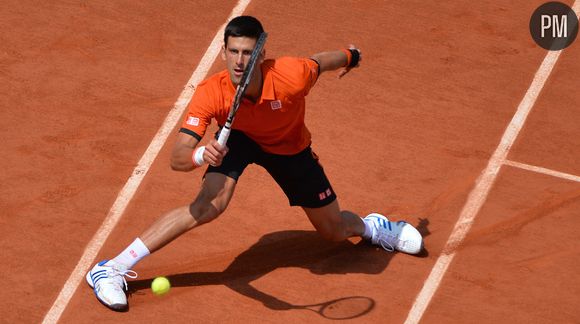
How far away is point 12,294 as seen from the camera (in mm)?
9578

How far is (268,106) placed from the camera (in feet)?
30.2

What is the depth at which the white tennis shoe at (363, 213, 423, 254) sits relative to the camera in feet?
33.6

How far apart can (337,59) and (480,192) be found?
2.18m

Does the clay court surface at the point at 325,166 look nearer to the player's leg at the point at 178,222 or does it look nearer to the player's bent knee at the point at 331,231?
the player's leg at the point at 178,222

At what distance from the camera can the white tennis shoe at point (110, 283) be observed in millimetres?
9445

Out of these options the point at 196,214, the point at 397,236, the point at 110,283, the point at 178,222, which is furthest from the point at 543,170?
the point at 110,283

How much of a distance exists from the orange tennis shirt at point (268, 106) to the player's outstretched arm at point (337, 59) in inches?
4.8

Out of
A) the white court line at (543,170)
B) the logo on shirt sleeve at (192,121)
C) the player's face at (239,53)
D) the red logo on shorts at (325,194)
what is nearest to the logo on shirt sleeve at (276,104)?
the player's face at (239,53)

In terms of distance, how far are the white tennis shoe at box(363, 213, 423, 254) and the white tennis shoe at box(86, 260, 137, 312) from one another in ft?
7.05

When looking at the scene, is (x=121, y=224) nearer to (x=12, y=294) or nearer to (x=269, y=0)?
(x=12, y=294)

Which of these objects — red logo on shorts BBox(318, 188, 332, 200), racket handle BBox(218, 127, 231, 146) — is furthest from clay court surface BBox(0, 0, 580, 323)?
racket handle BBox(218, 127, 231, 146)

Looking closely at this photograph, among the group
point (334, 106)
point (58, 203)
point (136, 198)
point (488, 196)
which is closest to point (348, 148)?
point (334, 106)

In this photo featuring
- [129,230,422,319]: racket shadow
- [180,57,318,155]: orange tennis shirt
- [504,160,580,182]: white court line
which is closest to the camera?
[180,57,318,155]: orange tennis shirt

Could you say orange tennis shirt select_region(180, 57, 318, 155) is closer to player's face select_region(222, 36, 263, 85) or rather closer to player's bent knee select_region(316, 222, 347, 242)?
player's face select_region(222, 36, 263, 85)
